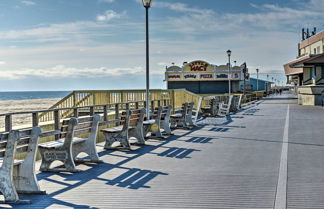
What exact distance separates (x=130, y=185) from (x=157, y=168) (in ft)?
4.81

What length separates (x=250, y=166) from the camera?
8695 mm

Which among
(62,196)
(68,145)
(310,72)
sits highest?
(310,72)

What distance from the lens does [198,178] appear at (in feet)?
25.0

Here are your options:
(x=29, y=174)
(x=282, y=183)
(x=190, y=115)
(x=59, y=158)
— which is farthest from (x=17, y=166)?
(x=190, y=115)

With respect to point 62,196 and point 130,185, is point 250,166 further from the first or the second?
point 62,196

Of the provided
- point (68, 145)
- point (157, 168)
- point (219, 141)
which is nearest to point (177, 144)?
point (219, 141)

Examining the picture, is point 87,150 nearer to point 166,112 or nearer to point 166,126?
point 166,126

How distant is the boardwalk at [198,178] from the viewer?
6.14m

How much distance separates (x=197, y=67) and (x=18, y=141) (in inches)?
2100

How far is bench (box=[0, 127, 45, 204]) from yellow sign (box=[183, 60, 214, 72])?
2072 inches

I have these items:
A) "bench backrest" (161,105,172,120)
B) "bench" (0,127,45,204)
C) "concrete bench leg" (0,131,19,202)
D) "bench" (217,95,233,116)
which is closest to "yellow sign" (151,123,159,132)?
"bench backrest" (161,105,172,120)

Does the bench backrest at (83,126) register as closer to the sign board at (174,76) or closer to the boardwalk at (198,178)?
the boardwalk at (198,178)

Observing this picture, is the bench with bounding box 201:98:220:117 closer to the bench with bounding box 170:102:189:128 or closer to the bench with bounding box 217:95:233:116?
the bench with bounding box 217:95:233:116

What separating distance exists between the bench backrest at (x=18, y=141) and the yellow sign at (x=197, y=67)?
52394 mm
